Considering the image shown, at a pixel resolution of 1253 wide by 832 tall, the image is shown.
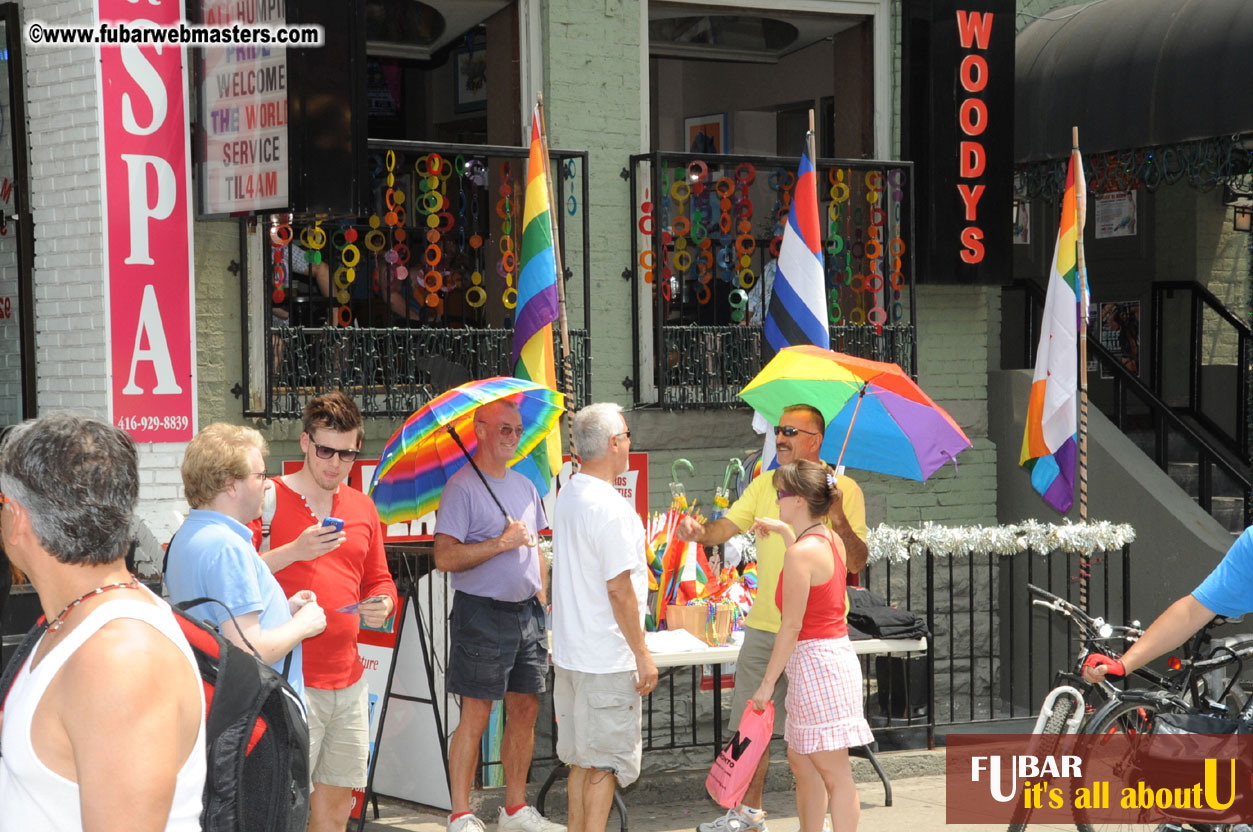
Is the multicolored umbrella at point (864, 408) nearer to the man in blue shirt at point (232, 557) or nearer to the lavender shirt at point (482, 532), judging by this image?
the lavender shirt at point (482, 532)

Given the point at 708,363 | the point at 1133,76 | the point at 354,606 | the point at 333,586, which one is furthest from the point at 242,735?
the point at 1133,76

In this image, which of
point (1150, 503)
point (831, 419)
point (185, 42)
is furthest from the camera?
point (1150, 503)

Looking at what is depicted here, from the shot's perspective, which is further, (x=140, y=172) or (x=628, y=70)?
(x=628, y=70)

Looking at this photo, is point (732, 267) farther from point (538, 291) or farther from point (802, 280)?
point (538, 291)

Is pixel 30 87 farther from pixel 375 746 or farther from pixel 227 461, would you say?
pixel 227 461

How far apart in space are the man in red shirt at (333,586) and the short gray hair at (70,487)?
8.61ft

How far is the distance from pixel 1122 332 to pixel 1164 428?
2431 mm

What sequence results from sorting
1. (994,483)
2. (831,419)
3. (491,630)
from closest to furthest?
(491,630), (831,419), (994,483)

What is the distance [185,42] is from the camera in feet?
25.1

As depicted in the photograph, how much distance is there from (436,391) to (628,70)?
2.45 metres

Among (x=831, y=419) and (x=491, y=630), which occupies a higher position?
(x=831, y=419)

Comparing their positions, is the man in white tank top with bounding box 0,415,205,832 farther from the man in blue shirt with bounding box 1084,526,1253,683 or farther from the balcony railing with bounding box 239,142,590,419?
the balcony railing with bounding box 239,142,590,419

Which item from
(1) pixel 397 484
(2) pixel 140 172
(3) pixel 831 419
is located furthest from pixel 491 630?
(2) pixel 140 172

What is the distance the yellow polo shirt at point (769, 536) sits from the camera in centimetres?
606
